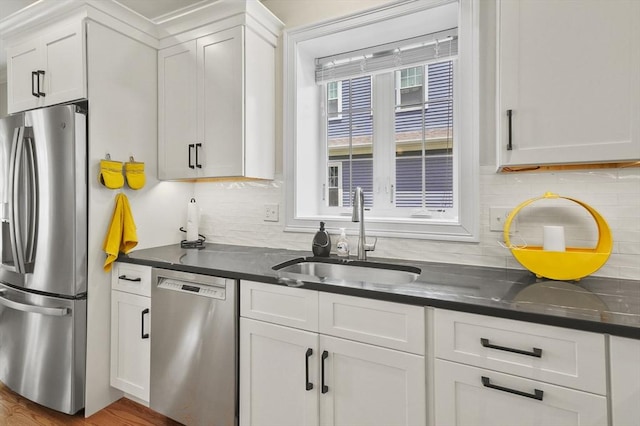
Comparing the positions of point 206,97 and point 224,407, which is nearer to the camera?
point 224,407

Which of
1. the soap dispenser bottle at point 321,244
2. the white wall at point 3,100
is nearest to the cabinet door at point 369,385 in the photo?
the soap dispenser bottle at point 321,244

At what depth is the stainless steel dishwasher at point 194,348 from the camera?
1.61 metres

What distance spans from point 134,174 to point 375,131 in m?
1.55

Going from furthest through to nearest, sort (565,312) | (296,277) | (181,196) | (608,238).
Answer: (181,196) → (296,277) → (608,238) → (565,312)

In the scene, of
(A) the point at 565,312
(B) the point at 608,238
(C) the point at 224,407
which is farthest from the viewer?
(C) the point at 224,407

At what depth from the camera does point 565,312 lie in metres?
1.03

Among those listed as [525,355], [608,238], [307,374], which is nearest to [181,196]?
[307,374]

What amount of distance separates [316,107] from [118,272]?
5.44ft

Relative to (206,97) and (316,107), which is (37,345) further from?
(316,107)

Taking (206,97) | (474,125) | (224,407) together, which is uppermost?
(206,97)

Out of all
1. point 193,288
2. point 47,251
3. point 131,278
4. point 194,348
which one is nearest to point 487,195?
Result: point 193,288

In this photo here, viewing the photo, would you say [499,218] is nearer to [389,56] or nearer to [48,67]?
[389,56]

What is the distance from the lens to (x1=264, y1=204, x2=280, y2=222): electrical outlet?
230cm

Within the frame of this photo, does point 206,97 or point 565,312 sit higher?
point 206,97
